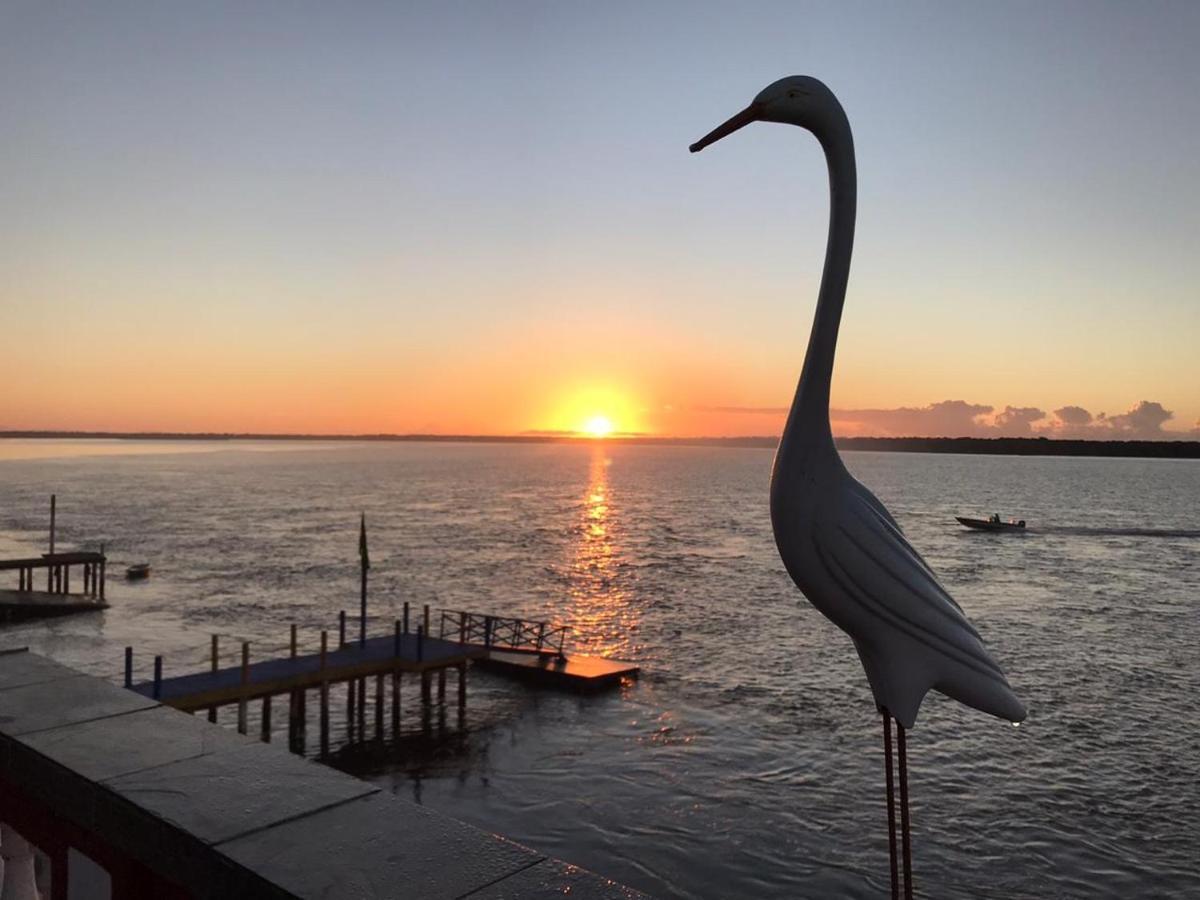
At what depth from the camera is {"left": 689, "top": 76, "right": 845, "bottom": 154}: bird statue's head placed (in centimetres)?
437

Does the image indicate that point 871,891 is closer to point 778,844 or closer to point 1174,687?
point 778,844

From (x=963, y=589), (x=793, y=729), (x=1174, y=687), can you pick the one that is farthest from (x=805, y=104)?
(x=963, y=589)

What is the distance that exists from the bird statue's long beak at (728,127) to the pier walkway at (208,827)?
338 cm

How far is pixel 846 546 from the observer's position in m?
4.03

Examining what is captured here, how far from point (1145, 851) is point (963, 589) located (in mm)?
31936

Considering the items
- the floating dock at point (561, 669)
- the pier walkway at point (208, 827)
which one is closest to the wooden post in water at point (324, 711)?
the floating dock at point (561, 669)

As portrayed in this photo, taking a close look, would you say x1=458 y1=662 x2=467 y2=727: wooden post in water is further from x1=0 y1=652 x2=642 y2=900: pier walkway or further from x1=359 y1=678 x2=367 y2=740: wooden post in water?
x1=0 y1=652 x2=642 y2=900: pier walkway

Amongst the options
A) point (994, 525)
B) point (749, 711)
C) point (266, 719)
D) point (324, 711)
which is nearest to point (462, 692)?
point (324, 711)

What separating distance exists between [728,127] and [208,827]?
12.5 feet

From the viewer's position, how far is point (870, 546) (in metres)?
4.11

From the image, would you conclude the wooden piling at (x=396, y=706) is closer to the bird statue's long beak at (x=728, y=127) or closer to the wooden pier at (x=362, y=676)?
the wooden pier at (x=362, y=676)

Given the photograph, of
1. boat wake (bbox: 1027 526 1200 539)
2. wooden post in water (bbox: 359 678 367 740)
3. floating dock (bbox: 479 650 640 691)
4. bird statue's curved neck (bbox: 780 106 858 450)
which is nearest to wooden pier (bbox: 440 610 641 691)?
floating dock (bbox: 479 650 640 691)

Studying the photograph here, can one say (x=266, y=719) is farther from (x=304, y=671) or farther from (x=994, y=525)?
(x=994, y=525)

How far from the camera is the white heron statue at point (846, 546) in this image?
401 cm
